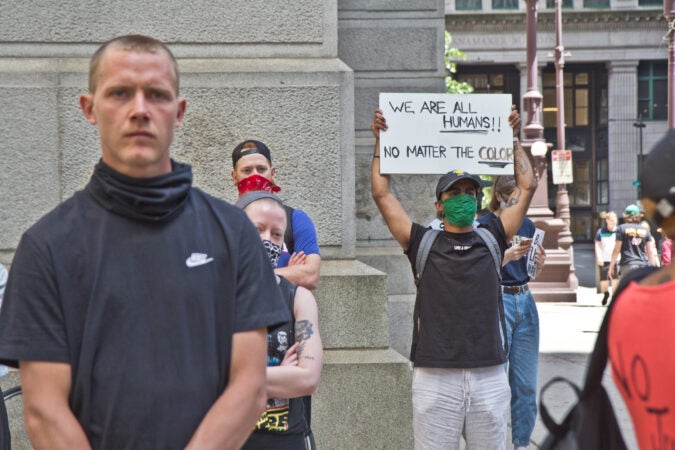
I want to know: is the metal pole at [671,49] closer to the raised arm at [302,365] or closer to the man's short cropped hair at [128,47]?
the raised arm at [302,365]

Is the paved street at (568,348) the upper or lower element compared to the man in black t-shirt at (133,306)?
lower

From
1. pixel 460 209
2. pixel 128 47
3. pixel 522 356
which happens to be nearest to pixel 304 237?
pixel 460 209

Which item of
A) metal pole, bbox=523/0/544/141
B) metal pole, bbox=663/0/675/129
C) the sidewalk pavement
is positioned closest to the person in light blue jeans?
the sidewalk pavement

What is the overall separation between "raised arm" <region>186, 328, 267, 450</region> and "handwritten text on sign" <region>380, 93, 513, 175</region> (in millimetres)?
3747

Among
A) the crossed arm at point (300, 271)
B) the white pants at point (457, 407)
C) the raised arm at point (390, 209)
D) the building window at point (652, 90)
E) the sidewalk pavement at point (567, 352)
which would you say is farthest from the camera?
the building window at point (652, 90)

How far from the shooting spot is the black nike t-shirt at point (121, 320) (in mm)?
2361

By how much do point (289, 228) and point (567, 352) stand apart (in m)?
8.92

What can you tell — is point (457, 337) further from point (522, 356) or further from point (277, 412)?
point (522, 356)

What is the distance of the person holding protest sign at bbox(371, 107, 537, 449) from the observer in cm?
511

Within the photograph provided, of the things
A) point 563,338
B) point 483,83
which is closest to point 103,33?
point 563,338

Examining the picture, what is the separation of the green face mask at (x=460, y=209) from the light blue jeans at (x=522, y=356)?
2332 millimetres

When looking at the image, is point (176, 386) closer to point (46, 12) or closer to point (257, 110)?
point (257, 110)

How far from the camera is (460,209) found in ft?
17.3

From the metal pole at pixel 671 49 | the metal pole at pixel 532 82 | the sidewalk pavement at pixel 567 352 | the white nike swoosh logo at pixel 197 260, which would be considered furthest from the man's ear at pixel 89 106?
the metal pole at pixel 532 82
